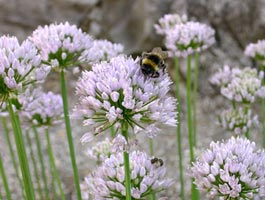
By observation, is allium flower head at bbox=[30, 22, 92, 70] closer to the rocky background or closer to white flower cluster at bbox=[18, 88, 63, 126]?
white flower cluster at bbox=[18, 88, 63, 126]

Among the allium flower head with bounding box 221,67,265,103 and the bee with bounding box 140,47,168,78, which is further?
the allium flower head with bounding box 221,67,265,103

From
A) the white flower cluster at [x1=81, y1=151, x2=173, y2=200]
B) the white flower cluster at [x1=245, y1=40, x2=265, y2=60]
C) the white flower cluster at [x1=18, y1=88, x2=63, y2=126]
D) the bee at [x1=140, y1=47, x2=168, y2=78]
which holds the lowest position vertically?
the white flower cluster at [x1=81, y1=151, x2=173, y2=200]

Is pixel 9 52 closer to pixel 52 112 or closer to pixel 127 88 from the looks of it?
pixel 127 88

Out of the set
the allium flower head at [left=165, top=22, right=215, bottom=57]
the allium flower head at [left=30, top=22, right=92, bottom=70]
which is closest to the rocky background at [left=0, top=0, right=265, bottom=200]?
the allium flower head at [left=165, top=22, right=215, bottom=57]

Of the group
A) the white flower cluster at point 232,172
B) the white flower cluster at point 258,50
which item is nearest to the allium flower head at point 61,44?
the white flower cluster at point 232,172

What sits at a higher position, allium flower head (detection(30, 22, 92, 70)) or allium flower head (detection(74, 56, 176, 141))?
allium flower head (detection(30, 22, 92, 70))

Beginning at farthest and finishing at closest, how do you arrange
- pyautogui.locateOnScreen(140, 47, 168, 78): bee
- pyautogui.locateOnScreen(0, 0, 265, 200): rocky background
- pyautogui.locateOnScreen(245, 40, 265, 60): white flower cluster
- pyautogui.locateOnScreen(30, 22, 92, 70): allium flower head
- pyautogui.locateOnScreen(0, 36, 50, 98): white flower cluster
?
pyautogui.locateOnScreen(0, 0, 265, 200): rocky background
pyautogui.locateOnScreen(245, 40, 265, 60): white flower cluster
pyautogui.locateOnScreen(30, 22, 92, 70): allium flower head
pyautogui.locateOnScreen(0, 36, 50, 98): white flower cluster
pyautogui.locateOnScreen(140, 47, 168, 78): bee
